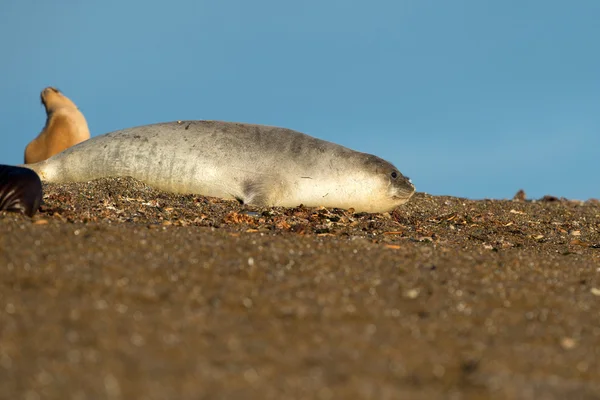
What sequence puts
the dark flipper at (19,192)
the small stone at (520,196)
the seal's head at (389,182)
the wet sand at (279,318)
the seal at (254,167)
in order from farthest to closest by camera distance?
the small stone at (520,196)
the seal's head at (389,182)
the seal at (254,167)
the dark flipper at (19,192)
the wet sand at (279,318)

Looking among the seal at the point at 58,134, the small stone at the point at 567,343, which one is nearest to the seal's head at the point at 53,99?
the seal at the point at 58,134

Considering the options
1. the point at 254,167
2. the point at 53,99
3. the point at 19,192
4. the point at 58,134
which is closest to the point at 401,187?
the point at 254,167

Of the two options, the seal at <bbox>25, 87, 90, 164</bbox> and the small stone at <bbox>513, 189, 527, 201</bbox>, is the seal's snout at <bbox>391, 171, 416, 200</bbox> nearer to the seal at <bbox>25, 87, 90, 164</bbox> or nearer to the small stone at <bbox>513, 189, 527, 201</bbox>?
the small stone at <bbox>513, 189, 527, 201</bbox>

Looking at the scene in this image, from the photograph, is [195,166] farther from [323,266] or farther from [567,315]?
[567,315]

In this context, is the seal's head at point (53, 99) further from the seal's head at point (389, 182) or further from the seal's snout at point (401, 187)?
the seal's snout at point (401, 187)

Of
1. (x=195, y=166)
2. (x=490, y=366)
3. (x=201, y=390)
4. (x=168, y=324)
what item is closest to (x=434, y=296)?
(x=490, y=366)

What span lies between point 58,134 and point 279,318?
42.8 feet

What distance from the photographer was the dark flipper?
6598 mm

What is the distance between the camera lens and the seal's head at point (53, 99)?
16.4m

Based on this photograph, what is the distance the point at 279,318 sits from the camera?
10.9ft

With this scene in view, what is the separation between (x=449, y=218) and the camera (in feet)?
31.3

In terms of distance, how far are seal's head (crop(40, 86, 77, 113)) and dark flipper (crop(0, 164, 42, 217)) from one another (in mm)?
9991

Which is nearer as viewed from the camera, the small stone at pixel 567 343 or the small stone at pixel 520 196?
the small stone at pixel 567 343

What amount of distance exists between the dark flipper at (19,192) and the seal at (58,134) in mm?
8644
